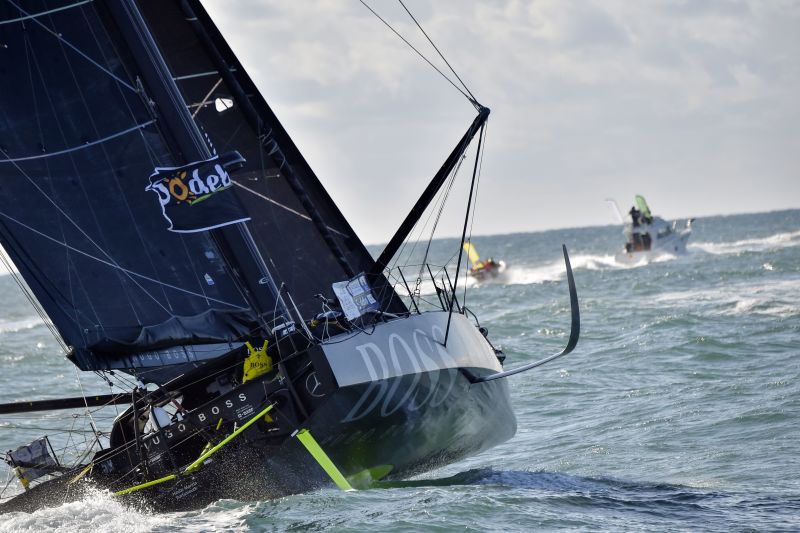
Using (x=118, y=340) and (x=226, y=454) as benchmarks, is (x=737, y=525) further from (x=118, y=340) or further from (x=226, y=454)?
(x=118, y=340)

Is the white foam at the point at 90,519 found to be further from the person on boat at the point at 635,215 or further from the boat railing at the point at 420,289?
the person on boat at the point at 635,215

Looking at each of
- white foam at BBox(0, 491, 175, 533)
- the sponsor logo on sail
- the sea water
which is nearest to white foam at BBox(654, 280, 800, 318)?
the sea water

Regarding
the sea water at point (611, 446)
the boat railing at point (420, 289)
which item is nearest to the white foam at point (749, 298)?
the sea water at point (611, 446)

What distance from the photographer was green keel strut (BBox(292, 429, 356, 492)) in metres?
11.2

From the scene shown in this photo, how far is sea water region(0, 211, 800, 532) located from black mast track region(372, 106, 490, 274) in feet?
8.54

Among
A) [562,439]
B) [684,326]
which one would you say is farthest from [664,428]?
[684,326]

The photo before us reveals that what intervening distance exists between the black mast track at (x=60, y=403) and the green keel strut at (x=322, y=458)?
3.34 metres

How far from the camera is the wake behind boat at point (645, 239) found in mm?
54906

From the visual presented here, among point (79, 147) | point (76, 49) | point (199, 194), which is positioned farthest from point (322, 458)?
point (76, 49)

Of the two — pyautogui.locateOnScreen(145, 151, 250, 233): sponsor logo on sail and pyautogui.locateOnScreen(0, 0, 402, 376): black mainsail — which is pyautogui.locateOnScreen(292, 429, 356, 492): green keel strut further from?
pyautogui.locateOnScreen(145, 151, 250, 233): sponsor logo on sail

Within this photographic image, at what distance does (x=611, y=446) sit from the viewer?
46.2 feet

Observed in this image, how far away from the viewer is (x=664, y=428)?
14688 millimetres

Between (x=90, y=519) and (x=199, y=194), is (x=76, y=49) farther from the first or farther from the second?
(x=90, y=519)

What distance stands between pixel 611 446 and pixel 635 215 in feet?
137
